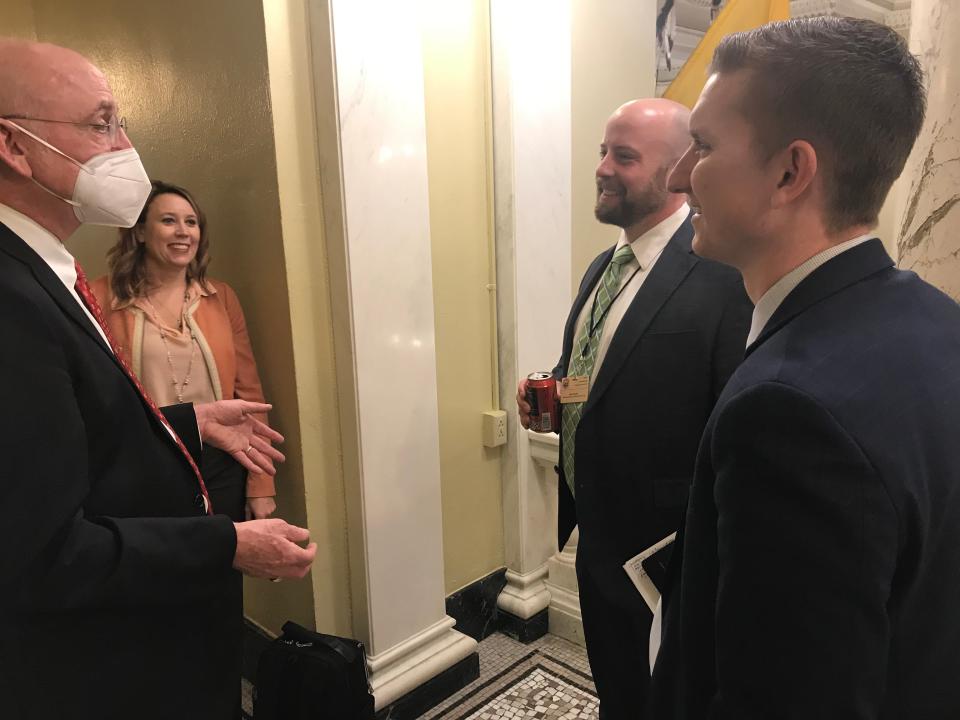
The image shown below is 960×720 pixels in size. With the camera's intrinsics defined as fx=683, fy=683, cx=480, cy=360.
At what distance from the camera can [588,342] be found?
1850mm

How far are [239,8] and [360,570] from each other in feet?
5.61

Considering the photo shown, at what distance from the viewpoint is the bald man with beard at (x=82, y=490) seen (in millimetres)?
1006

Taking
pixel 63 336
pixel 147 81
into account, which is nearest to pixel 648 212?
pixel 63 336

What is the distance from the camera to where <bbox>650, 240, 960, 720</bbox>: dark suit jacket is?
26.5 inches

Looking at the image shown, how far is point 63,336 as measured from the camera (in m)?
1.08

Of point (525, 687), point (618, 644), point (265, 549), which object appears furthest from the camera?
point (525, 687)

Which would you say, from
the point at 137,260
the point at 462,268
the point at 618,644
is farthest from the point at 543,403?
the point at 137,260

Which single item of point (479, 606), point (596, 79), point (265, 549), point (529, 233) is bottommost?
point (479, 606)

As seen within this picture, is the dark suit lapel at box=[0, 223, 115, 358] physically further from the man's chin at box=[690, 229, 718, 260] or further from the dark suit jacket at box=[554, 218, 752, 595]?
the dark suit jacket at box=[554, 218, 752, 595]

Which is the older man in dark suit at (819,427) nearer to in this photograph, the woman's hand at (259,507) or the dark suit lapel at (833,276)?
the dark suit lapel at (833,276)

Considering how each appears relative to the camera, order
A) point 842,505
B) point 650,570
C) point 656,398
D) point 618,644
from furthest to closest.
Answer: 1. point 618,644
2. point 656,398
3. point 650,570
4. point 842,505

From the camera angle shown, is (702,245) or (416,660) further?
(416,660)

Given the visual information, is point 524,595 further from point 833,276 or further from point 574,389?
point 833,276

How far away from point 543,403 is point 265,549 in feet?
2.83
